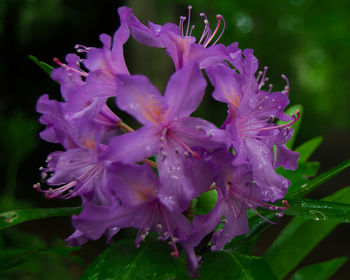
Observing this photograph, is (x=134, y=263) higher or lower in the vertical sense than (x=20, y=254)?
higher

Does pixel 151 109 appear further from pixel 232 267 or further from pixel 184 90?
pixel 232 267

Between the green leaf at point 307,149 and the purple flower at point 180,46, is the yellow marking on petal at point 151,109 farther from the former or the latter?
the green leaf at point 307,149

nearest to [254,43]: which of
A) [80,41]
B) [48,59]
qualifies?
[80,41]

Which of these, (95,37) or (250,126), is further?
(95,37)

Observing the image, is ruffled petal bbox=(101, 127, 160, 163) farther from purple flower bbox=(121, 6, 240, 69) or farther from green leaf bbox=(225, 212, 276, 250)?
green leaf bbox=(225, 212, 276, 250)

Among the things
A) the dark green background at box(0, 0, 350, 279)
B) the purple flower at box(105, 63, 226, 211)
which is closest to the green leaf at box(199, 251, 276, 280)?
the purple flower at box(105, 63, 226, 211)

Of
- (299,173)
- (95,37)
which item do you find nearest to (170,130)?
(299,173)
